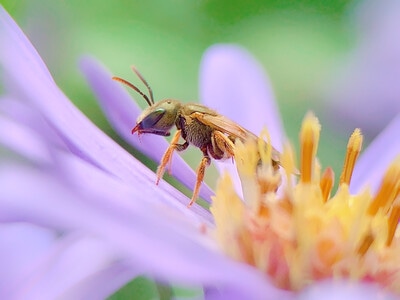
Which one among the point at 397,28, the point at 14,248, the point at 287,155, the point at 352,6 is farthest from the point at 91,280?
the point at 397,28

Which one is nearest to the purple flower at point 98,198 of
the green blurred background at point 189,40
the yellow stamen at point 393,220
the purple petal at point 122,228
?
the purple petal at point 122,228

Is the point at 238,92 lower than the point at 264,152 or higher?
higher

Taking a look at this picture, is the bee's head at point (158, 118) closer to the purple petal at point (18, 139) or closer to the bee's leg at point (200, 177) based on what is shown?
the bee's leg at point (200, 177)

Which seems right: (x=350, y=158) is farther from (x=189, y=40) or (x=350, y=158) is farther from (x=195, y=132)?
(x=189, y=40)

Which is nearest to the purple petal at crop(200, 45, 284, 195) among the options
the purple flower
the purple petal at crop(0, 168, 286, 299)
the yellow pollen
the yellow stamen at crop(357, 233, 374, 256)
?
the purple flower

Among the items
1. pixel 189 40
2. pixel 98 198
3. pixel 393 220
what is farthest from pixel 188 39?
pixel 98 198

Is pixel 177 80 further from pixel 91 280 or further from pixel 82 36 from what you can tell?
pixel 91 280
